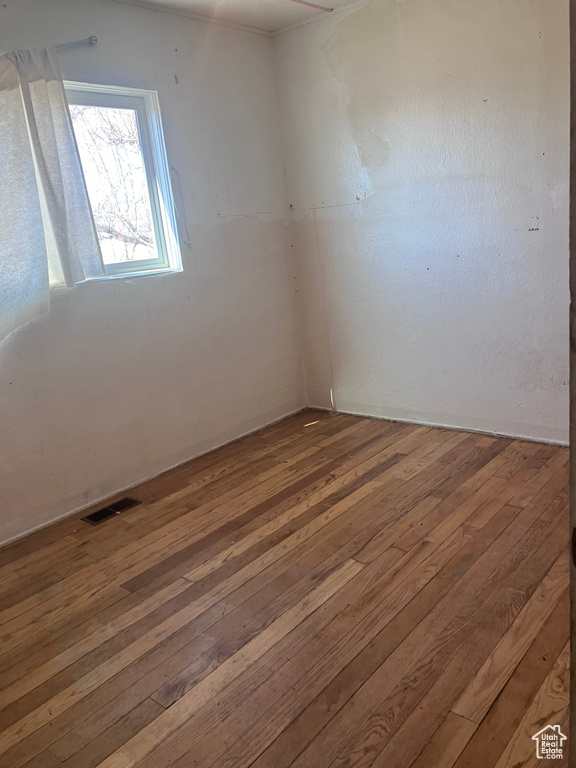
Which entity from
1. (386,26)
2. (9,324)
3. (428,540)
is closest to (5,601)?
(9,324)

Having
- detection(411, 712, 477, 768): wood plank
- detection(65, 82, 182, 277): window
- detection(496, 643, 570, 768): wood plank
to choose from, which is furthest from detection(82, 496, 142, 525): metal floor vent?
detection(496, 643, 570, 768): wood plank

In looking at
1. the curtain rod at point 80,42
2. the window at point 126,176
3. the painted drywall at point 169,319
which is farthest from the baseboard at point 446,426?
the curtain rod at point 80,42

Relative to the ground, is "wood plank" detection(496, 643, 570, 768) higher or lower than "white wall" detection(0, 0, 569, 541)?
lower

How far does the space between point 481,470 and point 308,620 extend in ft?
4.60

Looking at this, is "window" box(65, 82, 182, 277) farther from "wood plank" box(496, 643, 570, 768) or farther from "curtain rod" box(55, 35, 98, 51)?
"wood plank" box(496, 643, 570, 768)

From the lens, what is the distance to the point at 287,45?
382 cm

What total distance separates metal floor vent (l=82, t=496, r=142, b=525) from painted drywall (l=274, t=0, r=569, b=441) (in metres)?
1.69

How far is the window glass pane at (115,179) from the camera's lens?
307 centimetres

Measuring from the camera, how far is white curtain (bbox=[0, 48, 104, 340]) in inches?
103

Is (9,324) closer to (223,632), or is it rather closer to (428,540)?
(223,632)

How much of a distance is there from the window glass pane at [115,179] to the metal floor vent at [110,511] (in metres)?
1.31

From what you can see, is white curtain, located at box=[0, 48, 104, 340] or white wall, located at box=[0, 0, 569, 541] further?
white wall, located at box=[0, 0, 569, 541]

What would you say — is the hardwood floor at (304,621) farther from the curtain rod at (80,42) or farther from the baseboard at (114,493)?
the curtain rod at (80,42)

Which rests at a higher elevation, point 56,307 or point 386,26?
point 386,26
